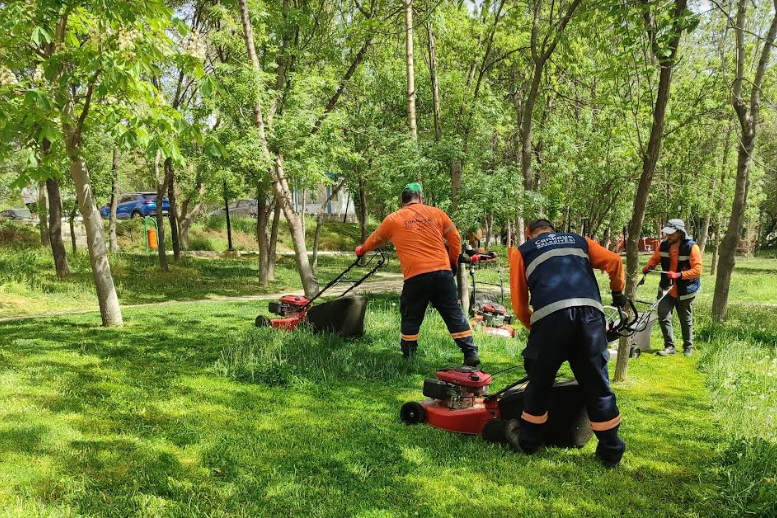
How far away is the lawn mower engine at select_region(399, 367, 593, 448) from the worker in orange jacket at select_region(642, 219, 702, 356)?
14.2 ft

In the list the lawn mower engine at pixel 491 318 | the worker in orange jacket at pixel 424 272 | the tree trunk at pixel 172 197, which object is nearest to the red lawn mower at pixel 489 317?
the lawn mower engine at pixel 491 318

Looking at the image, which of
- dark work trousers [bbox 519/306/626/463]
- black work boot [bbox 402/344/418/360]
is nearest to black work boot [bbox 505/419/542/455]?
dark work trousers [bbox 519/306/626/463]

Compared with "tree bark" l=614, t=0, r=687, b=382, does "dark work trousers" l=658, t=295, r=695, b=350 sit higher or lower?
lower

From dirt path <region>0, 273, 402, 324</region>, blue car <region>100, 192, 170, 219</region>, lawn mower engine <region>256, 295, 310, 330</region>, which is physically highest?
blue car <region>100, 192, 170, 219</region>

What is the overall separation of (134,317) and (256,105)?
14.5 feet

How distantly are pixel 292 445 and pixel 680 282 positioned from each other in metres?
6.30

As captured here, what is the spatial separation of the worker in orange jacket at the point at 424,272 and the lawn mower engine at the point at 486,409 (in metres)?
1.30

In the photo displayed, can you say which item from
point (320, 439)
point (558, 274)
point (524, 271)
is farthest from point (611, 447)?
point (320, 439)

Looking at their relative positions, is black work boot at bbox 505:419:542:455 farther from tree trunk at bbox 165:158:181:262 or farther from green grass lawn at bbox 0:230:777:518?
tree trunk at bbox 165:158:181:262

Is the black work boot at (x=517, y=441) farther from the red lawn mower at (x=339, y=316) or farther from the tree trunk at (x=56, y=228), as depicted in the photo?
the tree trunk at (x=56, y=228)

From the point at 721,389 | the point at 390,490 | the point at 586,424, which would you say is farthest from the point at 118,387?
the point at 721,389

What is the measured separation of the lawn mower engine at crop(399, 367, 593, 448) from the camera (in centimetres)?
418

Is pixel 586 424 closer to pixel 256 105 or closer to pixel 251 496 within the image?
pixel 251 496

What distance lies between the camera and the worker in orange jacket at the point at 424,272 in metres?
6.15
